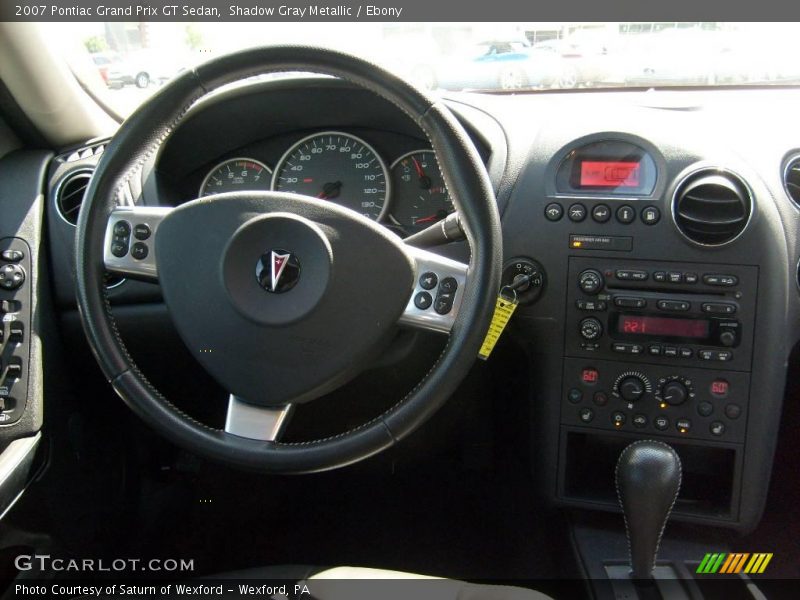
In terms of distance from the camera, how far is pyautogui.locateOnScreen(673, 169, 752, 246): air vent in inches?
58.2

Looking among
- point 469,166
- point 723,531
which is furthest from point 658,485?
point 469,166

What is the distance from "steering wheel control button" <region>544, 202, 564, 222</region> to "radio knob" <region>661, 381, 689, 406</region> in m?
0.41

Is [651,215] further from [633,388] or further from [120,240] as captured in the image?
[120,240]

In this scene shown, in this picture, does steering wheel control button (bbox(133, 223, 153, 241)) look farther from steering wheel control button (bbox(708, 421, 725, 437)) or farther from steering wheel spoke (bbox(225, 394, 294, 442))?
steering wheel control button (bbox(708, 421, 725, 437))

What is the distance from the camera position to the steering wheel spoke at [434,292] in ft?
4.00

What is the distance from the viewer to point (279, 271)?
122cm

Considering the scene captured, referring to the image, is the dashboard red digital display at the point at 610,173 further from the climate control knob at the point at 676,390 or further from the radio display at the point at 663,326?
the climate control knob at the point at 676,390

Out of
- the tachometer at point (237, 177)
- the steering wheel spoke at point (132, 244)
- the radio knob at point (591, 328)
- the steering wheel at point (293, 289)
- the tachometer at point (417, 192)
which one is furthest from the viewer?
the tachometer at point (237, 177)

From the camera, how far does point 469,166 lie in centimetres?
120

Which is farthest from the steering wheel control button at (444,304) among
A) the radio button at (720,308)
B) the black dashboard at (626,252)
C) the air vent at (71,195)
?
the air vent at (71,195)

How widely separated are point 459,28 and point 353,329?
72cm

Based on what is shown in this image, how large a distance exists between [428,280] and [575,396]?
0.58m

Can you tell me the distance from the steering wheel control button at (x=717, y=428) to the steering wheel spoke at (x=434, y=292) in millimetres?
703
